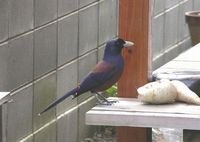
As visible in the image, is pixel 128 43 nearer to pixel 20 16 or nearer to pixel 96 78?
pixel 96 78

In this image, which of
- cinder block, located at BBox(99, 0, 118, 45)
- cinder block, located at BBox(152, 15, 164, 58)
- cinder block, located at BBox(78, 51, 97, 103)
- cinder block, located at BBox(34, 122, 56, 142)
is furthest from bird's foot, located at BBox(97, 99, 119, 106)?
cinder block, located at BBox(152, 15, 164, 58)

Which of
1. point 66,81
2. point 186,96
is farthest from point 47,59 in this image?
point 186,96

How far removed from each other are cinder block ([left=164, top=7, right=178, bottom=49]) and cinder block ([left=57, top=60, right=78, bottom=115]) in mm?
2359

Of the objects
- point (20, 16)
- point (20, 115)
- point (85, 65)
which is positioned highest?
point (20, 16)

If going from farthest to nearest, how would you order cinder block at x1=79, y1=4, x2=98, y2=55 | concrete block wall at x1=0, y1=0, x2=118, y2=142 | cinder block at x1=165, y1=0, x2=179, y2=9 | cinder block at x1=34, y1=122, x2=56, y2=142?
cinder block at x1=165, y1=0, x2=179, y2=9, cinder block at x1=79, y1=4, x2=98, y2=55, cinder block at x1=34, y1=122, x2=56, y2=142, concrete block wall at x1=0, y1=0, x2=118, y2=142

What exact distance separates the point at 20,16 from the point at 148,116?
88.1 inches

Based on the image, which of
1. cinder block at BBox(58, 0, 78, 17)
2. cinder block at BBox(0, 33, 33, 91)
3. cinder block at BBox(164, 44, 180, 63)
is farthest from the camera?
cinder block at BBox(164, 44, 180, 63)

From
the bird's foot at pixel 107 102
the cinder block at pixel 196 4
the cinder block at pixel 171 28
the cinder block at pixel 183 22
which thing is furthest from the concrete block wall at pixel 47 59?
the cinder block at pixel 196 4

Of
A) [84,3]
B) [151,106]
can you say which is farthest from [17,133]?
[151,106]

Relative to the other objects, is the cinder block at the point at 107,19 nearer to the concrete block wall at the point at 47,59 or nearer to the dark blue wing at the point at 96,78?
the concrete block wall at the point at 47,59

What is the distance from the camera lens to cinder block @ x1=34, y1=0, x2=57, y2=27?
5.72 m

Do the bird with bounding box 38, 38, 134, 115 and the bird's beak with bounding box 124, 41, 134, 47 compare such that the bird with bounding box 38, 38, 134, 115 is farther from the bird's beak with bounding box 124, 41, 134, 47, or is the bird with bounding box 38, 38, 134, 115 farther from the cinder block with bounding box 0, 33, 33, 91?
the cinder block with bounding box 0, 33, 33, 91

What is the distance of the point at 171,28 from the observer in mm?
9070

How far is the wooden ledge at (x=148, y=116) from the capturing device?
3309 millimetres
